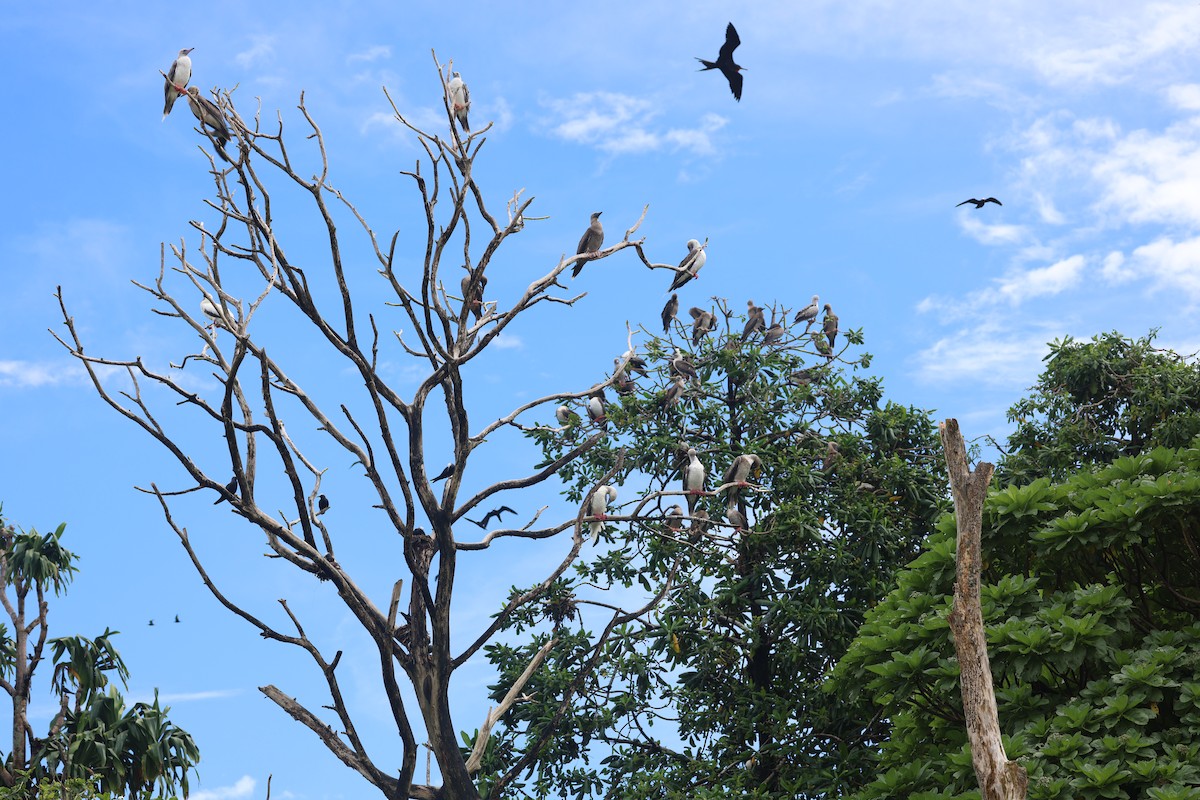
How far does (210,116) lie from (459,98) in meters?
2.90

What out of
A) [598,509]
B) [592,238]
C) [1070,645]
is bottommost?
[1070,645]

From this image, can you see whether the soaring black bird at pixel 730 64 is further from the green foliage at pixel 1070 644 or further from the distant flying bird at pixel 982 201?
the green foliage at pixel 1070 644

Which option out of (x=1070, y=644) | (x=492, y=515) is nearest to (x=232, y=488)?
A: (x=492, y=515)

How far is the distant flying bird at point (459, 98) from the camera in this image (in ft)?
46.0

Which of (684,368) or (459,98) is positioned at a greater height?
(459,98)

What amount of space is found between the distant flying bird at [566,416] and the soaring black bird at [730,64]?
4.62 meters

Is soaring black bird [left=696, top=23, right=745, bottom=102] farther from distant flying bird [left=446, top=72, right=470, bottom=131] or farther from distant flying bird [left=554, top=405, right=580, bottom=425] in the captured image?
distant flying bird [left=554, top=405, right=580, bottom=425]

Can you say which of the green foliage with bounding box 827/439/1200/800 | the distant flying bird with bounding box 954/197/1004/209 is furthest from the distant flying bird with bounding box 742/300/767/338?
the green foliage with bounding box 827/439/1200/800

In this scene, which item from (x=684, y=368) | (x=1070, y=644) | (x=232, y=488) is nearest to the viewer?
(x=1070, y=644)

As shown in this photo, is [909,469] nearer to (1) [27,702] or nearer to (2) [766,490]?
(2) [766,490]

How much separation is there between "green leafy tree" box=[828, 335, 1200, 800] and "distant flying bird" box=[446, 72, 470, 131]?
7.60 meters

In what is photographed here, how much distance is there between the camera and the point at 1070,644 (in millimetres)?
8117

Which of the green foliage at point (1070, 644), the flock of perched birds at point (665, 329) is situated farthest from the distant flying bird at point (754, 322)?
the green foliage at point (1070, 644)

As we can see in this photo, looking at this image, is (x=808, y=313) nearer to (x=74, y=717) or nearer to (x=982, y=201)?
(x=982, y=201)
